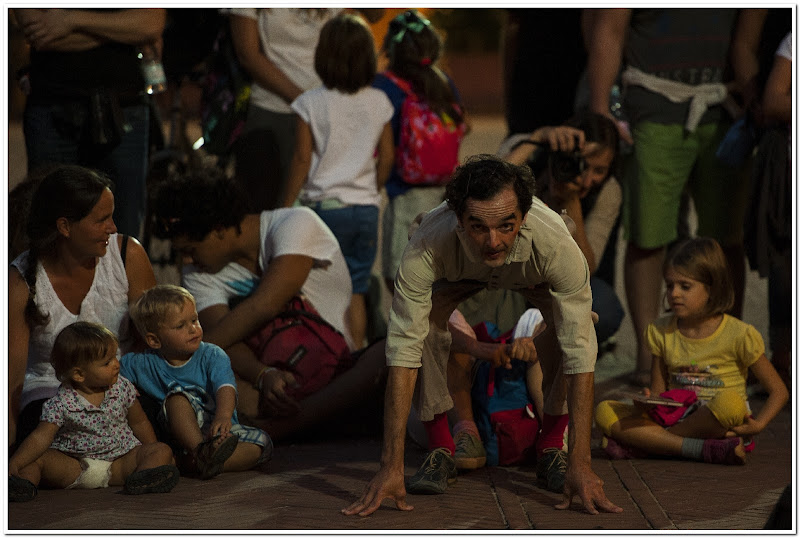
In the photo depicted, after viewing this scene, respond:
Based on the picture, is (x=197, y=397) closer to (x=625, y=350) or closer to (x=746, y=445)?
(x=746, y=445)

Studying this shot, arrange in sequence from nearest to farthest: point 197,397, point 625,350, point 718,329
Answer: point 197,397
point 718,329
point 625,350

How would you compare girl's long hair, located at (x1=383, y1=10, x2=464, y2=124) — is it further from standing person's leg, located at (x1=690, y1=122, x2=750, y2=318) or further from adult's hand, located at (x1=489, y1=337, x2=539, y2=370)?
adult's hand, located at (x1=489, y1=337, x2=539, y2=370)

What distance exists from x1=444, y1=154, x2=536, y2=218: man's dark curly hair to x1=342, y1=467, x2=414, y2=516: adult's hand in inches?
35.8

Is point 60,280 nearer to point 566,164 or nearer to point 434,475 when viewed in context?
point 434,475

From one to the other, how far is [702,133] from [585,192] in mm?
968

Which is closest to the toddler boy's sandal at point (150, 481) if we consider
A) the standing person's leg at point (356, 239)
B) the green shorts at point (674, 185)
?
the standing person's leg at point (356, 239)

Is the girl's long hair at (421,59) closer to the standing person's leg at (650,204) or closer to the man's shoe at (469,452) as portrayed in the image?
the standing person's leg at (650,204)

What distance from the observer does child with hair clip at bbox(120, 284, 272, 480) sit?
447cm

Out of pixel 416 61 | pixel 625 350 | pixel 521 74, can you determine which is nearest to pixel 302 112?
pixel 416 61

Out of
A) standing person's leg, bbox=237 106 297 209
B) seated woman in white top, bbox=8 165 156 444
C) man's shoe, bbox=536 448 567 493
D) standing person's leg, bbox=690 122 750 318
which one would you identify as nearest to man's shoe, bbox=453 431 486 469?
man's shoe, bbox=536 448 567 493

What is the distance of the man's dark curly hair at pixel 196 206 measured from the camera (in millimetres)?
5125

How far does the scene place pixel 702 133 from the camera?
6.02 m

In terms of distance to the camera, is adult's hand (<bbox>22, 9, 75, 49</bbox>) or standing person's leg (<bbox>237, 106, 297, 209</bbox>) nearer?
adult's hand (<bbox>22, 9, 75, 49</bbox>)

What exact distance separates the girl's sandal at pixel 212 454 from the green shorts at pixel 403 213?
212 centimetres
